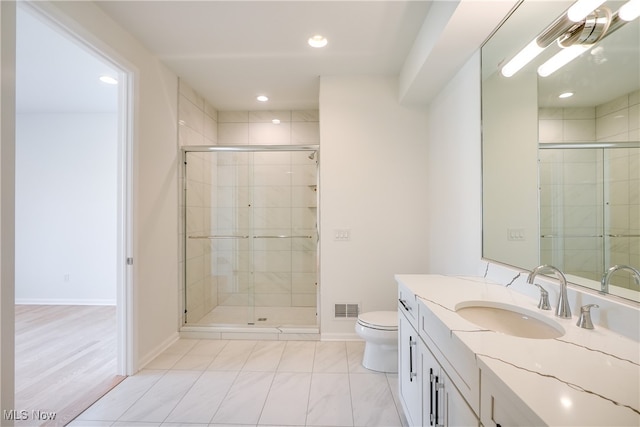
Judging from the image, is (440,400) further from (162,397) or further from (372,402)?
(162,397)

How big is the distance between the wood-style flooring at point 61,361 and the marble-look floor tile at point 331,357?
4.94 feet

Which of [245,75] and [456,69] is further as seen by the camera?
[245,75]

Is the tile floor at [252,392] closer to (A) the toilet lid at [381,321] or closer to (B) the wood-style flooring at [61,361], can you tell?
(B) the wood-style flooring at [61,361]

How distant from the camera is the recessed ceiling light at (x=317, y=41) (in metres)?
2.21

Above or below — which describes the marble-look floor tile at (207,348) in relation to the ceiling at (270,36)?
below

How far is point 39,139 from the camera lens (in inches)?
155

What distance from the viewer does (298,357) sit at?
248 centimetres

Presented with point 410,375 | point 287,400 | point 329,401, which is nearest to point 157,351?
point 287,400

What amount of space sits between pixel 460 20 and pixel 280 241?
2547mm

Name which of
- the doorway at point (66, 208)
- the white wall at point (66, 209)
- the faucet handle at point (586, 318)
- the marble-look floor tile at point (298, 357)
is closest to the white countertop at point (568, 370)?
the faucet handle at point (586, 318)

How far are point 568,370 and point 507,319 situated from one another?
1.90 ft

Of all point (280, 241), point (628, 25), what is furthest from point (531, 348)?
point (280, 241)

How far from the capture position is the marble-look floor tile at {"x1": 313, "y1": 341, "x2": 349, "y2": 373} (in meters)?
2.29

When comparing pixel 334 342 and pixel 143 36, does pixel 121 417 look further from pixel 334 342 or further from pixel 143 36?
pixel 143 36
